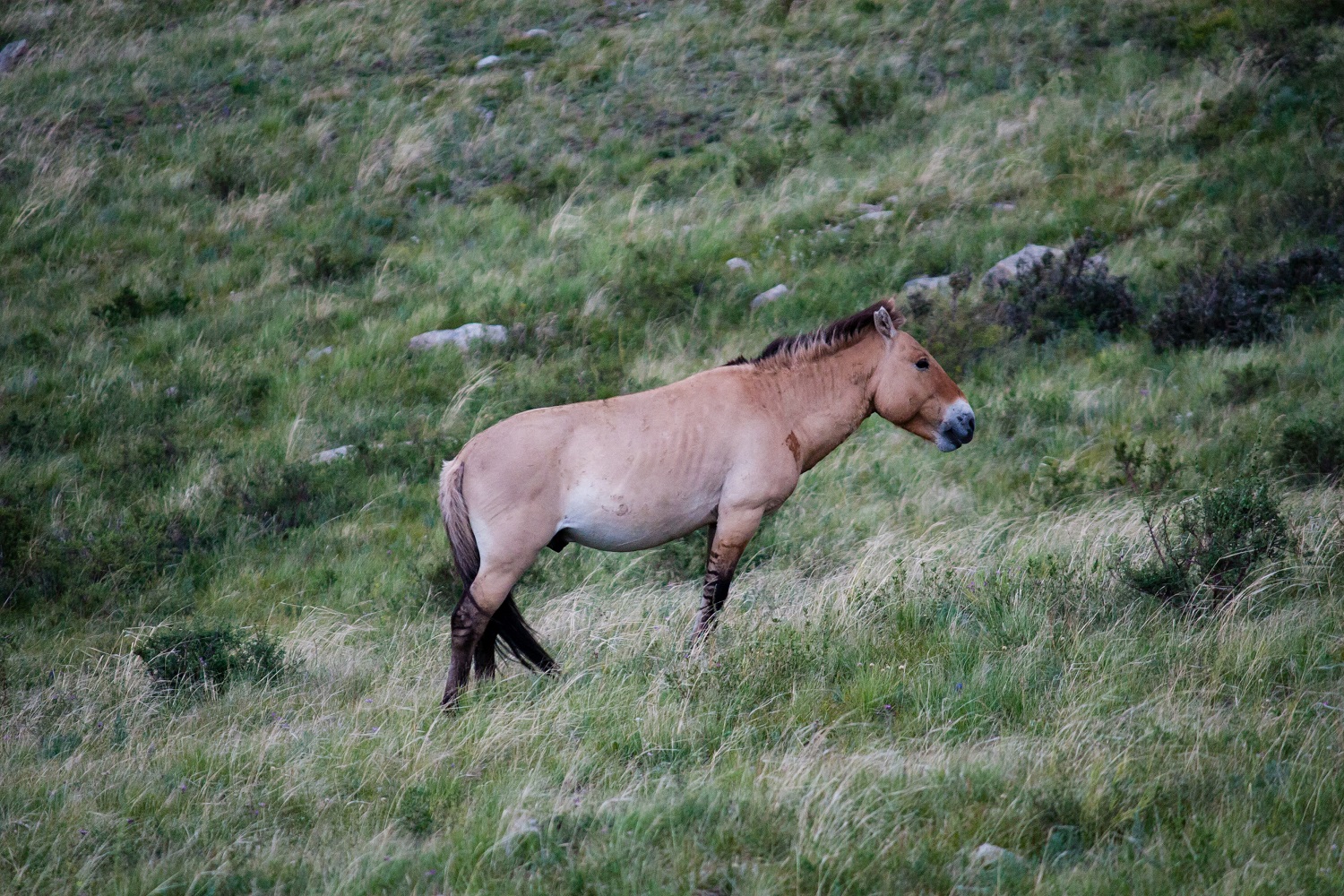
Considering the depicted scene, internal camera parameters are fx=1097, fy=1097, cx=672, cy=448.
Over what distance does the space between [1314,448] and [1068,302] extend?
3688mm

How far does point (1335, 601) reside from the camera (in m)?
5.59

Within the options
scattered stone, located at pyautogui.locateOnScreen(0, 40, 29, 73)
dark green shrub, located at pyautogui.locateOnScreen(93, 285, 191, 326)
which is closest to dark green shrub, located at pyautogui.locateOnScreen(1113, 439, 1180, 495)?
dark green shrub, located at pyautogui.locateOnScreen(93, 285, 191, 326)

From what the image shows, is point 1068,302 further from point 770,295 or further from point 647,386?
point 647,386

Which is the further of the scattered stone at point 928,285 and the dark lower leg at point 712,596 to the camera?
the scattered stone at point 928,285

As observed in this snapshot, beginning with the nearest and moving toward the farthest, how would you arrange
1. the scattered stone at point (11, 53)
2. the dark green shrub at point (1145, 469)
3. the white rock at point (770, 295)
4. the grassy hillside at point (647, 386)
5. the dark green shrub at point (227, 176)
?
the grassy hillside at point (647, 386) → the dark green shrub at point (1145, 469) → the white rock at point (770, 295) → the dark green shrub at point (227, 176) → the scattered stone at point (11, 53)

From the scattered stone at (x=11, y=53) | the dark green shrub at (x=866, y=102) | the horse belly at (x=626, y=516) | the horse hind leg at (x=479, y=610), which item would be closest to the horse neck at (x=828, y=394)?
the horse belly at (x=626, y=516)

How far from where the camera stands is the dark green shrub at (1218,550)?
6.05 m

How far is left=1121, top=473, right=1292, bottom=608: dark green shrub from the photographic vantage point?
6055 millimetres

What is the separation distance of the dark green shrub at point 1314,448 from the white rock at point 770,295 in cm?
578

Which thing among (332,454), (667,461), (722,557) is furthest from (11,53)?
(722,557)

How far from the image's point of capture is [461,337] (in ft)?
40.6

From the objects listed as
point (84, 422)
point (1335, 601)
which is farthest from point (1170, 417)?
point (84, 422)

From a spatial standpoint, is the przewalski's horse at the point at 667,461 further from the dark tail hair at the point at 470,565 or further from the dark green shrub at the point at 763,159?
the dark green shrub at the point at 763,159

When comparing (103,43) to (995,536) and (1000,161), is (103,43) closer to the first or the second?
(1000,161)
